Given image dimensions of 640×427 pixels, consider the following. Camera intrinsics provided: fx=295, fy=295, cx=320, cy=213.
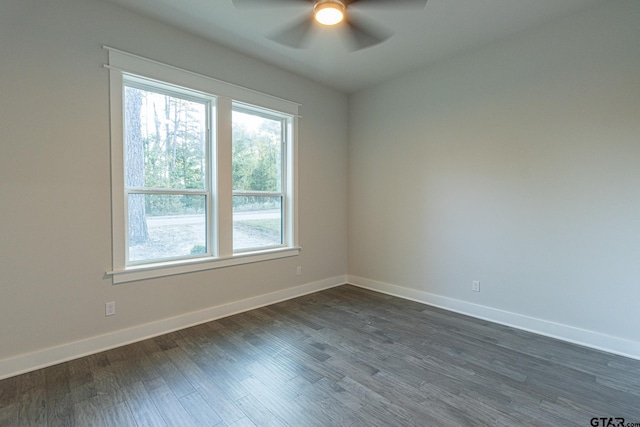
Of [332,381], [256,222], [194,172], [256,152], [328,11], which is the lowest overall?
[332,381]

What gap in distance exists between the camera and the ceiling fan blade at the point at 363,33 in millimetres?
2119

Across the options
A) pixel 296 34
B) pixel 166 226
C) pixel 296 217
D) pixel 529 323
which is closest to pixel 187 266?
pixel 166 226

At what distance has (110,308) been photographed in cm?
254

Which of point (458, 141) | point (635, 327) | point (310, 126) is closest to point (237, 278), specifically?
point (310, 126)

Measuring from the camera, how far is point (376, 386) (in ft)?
6.64

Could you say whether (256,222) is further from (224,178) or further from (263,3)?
(263,3)

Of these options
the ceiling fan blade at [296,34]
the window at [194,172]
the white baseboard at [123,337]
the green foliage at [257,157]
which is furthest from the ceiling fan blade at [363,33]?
the white baseboard at [123,337]

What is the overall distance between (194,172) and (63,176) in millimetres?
1061

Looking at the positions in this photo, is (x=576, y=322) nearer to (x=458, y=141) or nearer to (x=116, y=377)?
(x=458, y=141)

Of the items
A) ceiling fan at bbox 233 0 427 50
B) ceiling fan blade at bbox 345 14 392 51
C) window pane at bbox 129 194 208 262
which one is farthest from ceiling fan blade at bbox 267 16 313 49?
window pane at bbox 129 194 208 262

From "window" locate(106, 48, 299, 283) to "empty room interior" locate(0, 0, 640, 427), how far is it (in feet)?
0.07

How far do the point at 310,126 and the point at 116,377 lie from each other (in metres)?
3.39

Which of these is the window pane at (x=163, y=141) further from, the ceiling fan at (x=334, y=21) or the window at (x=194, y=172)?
the ceiling fan at (x=334, y=21)

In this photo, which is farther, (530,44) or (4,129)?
(530,44)
